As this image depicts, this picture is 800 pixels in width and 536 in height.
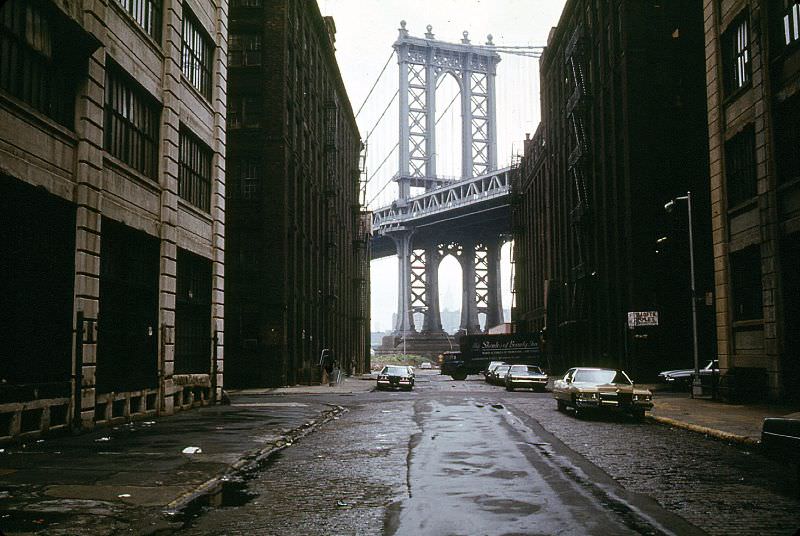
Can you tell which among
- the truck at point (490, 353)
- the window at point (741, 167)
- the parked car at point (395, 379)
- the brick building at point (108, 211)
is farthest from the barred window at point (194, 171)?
the truck at point (490, 353)

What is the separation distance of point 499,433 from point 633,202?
91.4 feet

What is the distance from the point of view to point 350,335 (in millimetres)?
79562

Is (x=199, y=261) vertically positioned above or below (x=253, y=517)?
above

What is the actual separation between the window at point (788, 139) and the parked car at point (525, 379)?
19.1m

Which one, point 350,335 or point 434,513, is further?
point 350,335

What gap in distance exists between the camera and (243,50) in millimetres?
44031

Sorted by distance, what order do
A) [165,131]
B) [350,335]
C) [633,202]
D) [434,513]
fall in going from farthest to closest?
[350,335] → [633,202] → [165,131] → [434,513]

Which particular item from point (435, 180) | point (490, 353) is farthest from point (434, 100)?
point (490, 353)

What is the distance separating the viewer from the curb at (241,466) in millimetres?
8977

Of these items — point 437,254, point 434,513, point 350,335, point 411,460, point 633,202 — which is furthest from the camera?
point 437,254

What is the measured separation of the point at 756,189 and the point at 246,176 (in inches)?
1042

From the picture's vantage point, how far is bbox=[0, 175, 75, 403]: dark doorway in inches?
583

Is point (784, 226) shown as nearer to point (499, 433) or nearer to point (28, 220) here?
point (499, 433)

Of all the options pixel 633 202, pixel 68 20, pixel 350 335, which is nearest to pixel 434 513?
pixel 68 20
